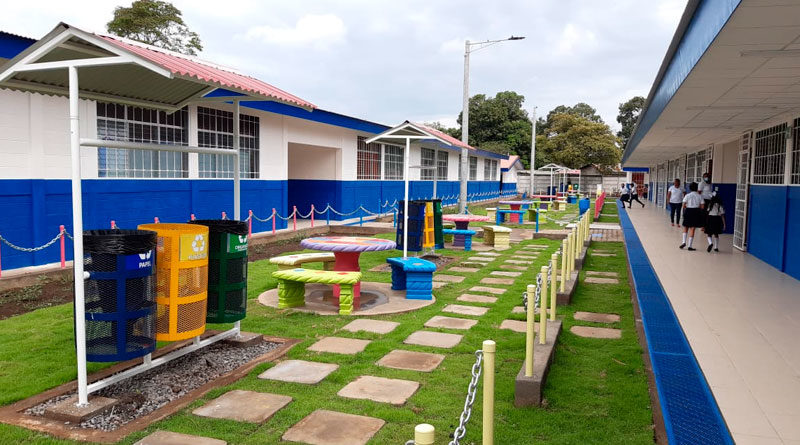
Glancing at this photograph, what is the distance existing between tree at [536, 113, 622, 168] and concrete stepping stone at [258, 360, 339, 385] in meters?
52.6

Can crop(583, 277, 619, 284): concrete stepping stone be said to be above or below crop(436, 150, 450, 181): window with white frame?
below

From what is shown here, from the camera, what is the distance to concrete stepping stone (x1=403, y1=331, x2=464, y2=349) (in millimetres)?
6434

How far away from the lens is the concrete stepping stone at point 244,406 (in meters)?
4.45

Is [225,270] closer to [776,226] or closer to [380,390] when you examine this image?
[380,390]

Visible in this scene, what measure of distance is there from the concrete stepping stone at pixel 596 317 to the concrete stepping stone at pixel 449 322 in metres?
1.45

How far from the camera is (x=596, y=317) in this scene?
25.6 feet

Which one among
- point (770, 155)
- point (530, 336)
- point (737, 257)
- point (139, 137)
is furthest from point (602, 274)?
point (139, 137)

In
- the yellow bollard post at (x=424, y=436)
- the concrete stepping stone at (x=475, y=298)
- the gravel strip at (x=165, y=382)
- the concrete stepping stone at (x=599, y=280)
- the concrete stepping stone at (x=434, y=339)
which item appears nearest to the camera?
the yellow bollard post at (x=424, y=436)

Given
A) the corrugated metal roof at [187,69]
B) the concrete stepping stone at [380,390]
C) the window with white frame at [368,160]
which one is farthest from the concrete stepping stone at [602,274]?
the window with white frame at [368,160]

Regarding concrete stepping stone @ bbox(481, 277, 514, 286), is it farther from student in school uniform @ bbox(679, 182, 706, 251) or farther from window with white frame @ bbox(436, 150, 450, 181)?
window with white frame @ bbox(436, 150, 450, 181)

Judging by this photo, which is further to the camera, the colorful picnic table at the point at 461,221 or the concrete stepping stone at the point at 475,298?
the colorful picnic table at the point at 461,221

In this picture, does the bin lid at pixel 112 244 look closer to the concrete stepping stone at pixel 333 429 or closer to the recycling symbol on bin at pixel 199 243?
the recycling symbol on bin at pixel 199 243

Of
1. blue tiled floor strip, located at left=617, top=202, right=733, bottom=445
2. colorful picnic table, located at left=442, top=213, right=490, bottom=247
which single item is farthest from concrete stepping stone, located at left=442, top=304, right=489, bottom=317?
colorful picnic table, located at left=442, top=213, right=490, bottom=247

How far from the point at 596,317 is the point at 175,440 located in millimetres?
5557
